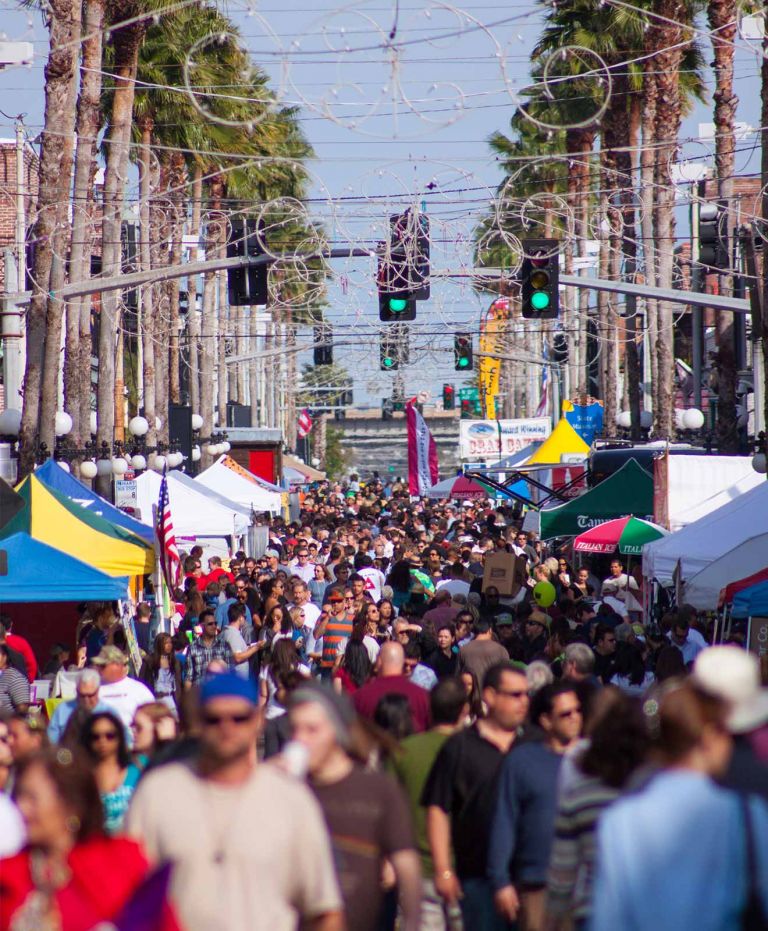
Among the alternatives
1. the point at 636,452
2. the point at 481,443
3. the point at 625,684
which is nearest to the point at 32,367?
the point at 636,452

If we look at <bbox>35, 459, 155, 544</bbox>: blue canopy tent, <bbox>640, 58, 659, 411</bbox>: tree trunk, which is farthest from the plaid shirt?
<bbox>640, 58, 659, 411</bbox>: tree trunk

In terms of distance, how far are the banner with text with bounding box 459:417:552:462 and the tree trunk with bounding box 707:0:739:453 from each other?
29.2m

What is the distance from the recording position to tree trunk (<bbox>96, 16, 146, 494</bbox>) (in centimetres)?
2886

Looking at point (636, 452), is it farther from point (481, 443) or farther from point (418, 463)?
point (481, 443)

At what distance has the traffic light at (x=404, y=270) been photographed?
21.3 m

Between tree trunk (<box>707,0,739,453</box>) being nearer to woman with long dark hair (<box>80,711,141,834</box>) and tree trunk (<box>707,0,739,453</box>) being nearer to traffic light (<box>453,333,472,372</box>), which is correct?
traffic light (<box>453,333,472,372</box>)

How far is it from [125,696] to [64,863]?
18.1ft

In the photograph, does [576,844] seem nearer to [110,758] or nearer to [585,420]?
[110,758]

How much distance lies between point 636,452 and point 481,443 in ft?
102

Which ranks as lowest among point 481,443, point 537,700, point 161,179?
point 481,443

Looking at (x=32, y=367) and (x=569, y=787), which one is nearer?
(x=569, y=787)

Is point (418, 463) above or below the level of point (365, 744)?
below

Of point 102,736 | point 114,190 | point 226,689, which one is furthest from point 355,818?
point 114,190

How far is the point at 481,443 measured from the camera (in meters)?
58.3
